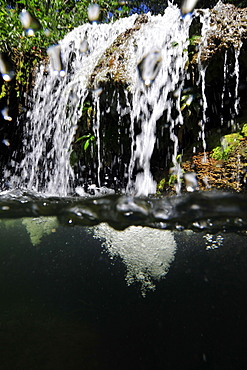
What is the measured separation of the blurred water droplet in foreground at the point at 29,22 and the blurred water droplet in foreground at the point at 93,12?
206 centimetres

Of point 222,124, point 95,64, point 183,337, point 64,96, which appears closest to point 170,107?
point 222,124

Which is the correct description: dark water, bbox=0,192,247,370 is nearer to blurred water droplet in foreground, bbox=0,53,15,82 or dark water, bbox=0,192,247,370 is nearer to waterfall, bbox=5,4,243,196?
waterfall, bbox=5,4,243,196

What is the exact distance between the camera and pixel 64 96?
4.73 meters

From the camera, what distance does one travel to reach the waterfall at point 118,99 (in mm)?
4008

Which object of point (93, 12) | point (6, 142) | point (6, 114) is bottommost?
point (6, 142)

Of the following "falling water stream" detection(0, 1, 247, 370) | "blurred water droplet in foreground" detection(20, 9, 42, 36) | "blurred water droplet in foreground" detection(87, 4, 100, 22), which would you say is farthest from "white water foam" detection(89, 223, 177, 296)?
"blurred water droplet in foreground" detection(87, 4, 100, 22)

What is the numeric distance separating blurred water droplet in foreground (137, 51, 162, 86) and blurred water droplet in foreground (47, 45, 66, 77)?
2.24 meters

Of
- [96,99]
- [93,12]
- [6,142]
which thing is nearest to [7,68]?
[6,142]

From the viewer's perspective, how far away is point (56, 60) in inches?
218

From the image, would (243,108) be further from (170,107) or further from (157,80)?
(157,80)

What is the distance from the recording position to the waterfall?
158 inches

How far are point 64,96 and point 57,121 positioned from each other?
579 millimetres

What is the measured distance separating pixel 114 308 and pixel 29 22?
25.6ft

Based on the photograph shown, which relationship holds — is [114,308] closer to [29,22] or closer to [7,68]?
[7,68]
